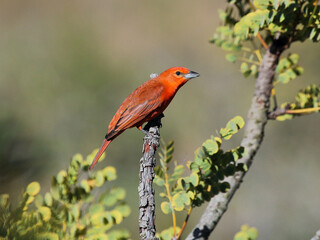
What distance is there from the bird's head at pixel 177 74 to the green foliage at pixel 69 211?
185 cm

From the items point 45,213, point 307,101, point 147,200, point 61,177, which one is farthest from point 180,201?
point 307,101

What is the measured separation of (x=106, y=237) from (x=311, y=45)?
Answer: 18.2 feet

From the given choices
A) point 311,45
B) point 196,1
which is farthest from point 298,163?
point 196,1

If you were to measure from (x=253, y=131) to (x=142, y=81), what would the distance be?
425 centimetres

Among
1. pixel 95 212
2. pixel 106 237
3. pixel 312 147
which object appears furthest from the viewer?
pixel 312 147

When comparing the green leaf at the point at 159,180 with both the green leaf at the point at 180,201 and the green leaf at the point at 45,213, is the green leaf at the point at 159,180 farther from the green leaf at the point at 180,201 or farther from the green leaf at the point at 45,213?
the green leaf at the point at 45,213

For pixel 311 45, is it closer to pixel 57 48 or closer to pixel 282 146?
pixel 282 146

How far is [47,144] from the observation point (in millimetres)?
1166

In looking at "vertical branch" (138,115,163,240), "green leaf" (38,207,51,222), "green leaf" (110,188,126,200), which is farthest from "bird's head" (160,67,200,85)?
"green leaf" (38,207,51,222)

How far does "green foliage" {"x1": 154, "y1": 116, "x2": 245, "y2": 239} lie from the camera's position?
1840 mm

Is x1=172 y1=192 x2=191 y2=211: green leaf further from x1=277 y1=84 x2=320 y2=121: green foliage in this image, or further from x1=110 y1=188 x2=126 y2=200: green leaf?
x1=277 y1=84 x2=320 y2=121: green foliage

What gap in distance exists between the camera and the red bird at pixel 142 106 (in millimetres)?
3256

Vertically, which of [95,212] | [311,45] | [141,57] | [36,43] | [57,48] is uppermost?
[36,43]

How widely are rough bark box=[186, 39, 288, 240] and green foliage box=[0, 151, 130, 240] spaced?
0.74 metres
